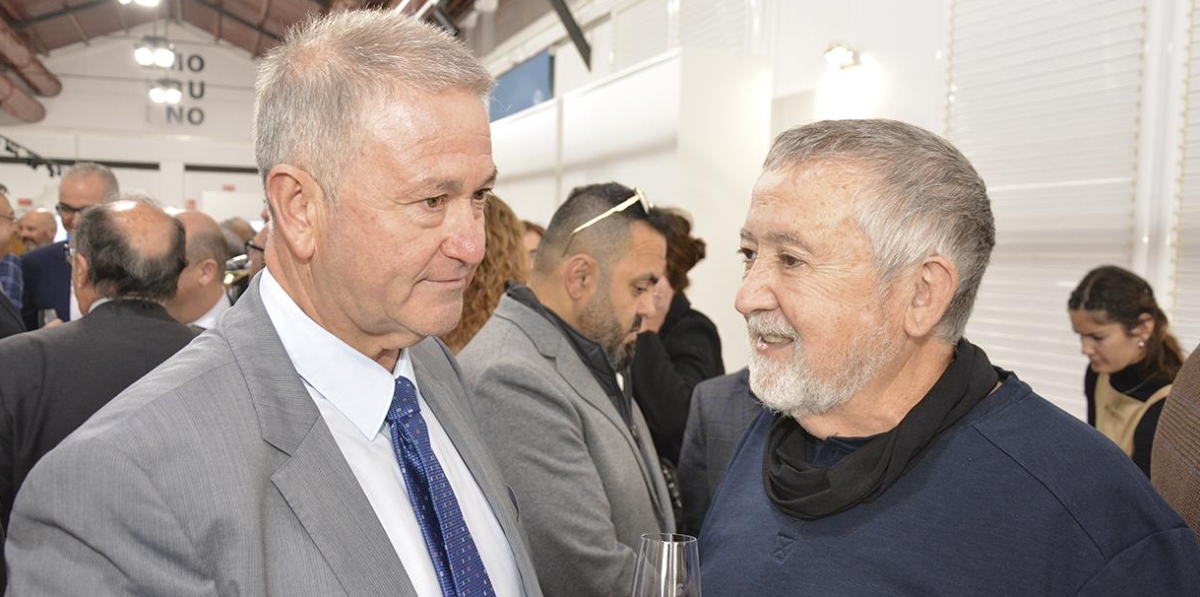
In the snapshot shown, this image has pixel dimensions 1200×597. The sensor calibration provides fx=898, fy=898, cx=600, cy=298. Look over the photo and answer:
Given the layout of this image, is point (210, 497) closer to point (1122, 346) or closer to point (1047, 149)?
point (1122, 346)

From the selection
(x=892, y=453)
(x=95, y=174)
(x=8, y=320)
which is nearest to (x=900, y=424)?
(x=892, y=453)

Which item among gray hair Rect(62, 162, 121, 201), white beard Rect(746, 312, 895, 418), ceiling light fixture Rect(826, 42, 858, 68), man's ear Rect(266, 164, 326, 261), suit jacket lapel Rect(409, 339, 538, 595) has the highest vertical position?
ceiling light fixture Rect(826, 42, 858, 68)

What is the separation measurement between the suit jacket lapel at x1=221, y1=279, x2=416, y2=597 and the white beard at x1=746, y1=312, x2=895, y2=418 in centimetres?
66

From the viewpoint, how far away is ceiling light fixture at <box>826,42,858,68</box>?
5098mm

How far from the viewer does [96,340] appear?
2.51 m

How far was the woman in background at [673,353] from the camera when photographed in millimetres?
3184

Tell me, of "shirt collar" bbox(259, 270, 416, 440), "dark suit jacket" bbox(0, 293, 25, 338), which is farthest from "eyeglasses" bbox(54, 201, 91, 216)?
"shirt collar" bbox(259, 270, 416, 440)

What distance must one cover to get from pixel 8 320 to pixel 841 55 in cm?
426

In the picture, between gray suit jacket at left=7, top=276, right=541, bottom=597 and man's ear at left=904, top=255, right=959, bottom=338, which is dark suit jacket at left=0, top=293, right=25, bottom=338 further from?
man's ear at left=904, top=255, right=959, bottom=338

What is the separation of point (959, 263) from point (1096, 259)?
9.52ft

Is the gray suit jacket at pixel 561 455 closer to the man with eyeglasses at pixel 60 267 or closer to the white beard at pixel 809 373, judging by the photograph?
the white beard at pixel 809 373

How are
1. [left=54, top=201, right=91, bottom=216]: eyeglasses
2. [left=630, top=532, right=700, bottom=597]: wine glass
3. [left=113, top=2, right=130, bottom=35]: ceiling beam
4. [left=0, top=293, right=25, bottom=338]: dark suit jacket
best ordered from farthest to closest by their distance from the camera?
1. [left=113, top=2, right=130, bottom=35]: ceiling beam
2. [left=54, top=201, right=91, bottom=216]: eyeglasses
3. [left=0, top=293, right=25, bottom=338]: dark suit jacket
4. [left=630, top=532, right=700, bottom=597]: wine glass

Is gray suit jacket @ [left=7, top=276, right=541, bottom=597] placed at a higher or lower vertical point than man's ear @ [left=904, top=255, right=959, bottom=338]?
lower

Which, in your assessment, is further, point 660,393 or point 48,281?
point 48,281
